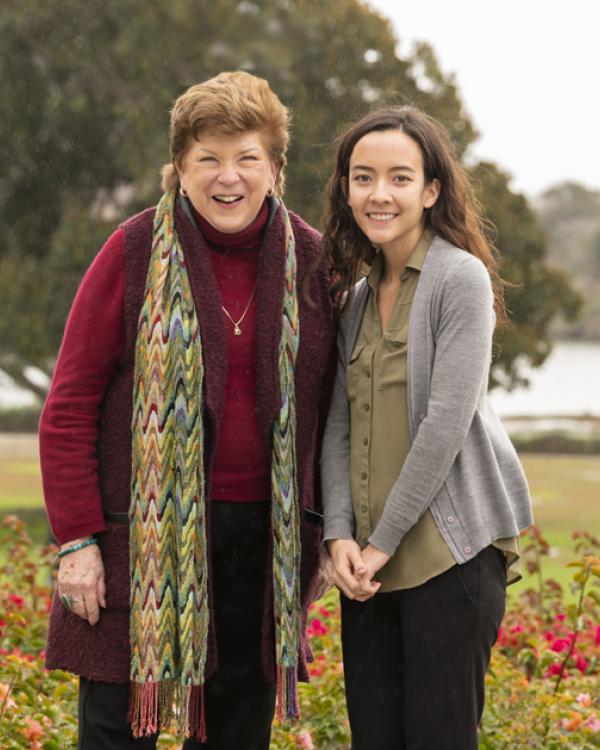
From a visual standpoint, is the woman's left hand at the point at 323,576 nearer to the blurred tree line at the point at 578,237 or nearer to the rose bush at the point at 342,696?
the rose bush at the point at 342,696

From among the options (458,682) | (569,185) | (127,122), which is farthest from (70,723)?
(569,185)

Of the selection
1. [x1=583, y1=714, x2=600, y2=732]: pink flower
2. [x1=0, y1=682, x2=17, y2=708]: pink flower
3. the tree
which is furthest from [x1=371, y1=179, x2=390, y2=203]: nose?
the tree

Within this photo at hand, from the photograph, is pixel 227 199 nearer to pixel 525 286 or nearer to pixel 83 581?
pixel 83 581

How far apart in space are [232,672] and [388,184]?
1343 millimetres

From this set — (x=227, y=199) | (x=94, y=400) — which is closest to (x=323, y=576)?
(x=94, y=400)

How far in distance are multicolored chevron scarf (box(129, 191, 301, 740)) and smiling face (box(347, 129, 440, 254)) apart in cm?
32

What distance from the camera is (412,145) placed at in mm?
2711

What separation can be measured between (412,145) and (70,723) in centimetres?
226

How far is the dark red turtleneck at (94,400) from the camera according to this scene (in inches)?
108

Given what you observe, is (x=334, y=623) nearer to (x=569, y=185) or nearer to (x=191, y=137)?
(x=191, y=137)

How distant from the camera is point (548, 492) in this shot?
20.3 m

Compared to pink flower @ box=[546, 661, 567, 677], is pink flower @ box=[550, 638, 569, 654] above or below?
above

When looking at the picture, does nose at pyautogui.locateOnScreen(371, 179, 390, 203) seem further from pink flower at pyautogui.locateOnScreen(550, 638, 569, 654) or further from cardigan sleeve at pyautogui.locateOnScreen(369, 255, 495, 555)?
pink flower at pyautogui.locateOnScreen(550, 638, 569, 654)

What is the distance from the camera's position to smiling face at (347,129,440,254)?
2.70 meters
